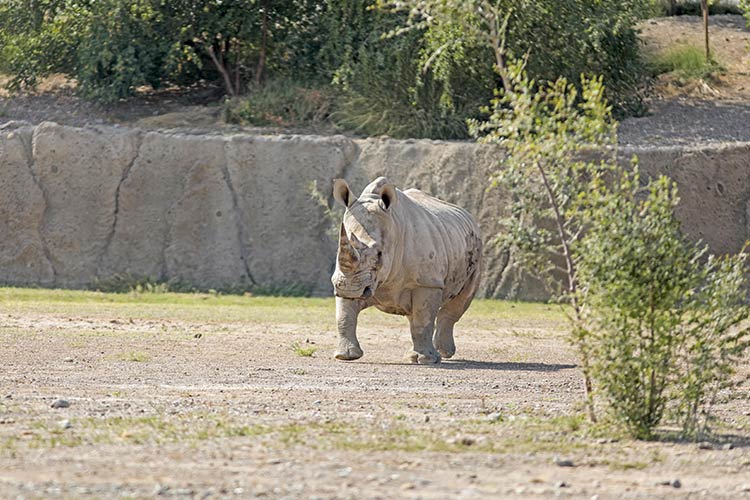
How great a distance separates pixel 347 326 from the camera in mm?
14805

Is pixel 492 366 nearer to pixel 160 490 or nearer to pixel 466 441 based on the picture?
pixel 466 441

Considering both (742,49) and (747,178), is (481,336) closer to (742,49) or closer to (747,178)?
(747,178)

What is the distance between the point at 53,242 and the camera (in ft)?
78.9

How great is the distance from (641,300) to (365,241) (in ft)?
16.0

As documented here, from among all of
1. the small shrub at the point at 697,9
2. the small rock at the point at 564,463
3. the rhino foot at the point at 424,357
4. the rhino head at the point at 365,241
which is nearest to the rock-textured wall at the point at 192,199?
the rhino foot at the point at 424,357

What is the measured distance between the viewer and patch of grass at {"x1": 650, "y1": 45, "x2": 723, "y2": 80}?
2950 centimetres

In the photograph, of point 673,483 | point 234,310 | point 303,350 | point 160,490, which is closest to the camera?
point 160,490

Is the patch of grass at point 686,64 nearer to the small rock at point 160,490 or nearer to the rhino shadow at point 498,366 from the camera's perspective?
the rhino shadow at point 498,366

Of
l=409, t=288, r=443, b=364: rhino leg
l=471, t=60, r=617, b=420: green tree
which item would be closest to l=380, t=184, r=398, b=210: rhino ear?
l=409, t=288, r=443, b=364: rhino leg

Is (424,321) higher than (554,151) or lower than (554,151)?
lower

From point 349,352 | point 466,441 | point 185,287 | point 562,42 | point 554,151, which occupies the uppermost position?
point 554,151

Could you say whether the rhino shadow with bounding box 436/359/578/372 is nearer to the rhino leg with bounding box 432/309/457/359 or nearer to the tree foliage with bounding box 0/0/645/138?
the rhino leg with bounding box 432/309/457/359

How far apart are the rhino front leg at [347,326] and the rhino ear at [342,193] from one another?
0.95 meters

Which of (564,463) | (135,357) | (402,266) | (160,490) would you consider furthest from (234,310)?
(160,490)
